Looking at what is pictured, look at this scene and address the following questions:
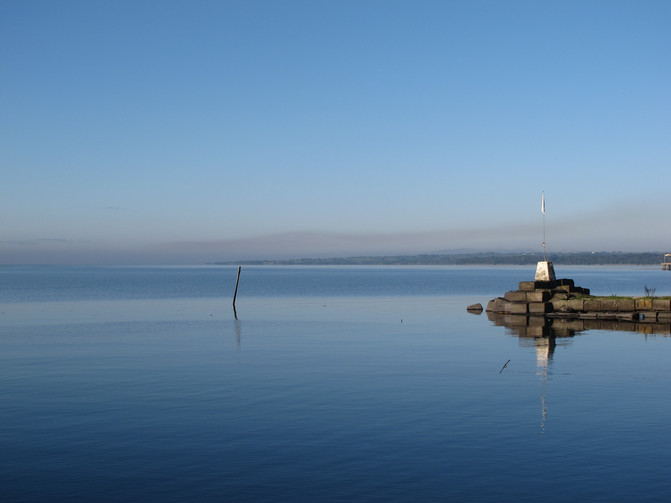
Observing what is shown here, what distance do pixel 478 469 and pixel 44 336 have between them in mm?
35898

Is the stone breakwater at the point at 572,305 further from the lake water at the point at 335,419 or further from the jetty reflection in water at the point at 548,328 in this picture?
the lake water at the point at 335,419

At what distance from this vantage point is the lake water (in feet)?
49.1

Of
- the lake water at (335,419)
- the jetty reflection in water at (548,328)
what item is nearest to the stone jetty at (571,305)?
the jetty reflection in water at (548,328)

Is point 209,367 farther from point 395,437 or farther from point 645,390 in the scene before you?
point 645,390

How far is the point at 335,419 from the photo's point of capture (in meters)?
20.9

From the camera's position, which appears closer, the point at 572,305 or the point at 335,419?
the point at 335,419

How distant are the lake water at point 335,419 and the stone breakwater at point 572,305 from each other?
1181 centimetres

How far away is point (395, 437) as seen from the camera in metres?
18.7

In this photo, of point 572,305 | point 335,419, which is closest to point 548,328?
point 572,305

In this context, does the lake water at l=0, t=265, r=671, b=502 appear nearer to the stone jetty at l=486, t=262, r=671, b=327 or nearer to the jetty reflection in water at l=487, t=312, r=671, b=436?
the jetty reflection in water at l=487, t=312, r=671, b=436

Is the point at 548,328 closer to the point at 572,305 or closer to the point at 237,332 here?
the point at 572,305

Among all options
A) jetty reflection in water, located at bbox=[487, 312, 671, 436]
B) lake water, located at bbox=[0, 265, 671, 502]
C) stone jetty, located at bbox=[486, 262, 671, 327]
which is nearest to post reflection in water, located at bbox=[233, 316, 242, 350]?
lake water, located at bbox=[0, 265, 671, 502]

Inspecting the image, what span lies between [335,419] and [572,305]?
1672 inches

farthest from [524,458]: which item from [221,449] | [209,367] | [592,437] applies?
[209,367]
